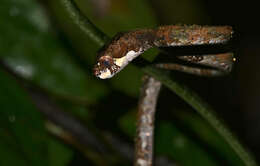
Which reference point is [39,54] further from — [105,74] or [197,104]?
[197,104]

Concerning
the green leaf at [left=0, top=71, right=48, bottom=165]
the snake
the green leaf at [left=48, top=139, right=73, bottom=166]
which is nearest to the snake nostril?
the snake

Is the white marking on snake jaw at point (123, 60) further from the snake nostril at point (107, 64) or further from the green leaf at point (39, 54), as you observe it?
the green leaf at point (39, 54)

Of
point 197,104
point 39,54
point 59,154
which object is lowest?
point 197,104

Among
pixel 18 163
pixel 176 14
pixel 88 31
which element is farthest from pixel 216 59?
pixel 176 14

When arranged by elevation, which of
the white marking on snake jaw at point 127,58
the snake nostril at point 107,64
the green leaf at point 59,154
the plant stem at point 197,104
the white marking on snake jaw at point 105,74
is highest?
the green leaf at point 59,154

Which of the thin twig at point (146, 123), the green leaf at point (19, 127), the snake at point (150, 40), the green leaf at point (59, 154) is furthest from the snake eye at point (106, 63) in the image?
the green leaf at point (59, 154)

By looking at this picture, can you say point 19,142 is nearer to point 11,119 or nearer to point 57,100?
point 11,119

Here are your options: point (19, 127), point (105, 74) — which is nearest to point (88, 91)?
point (19, 127)
